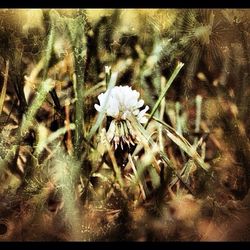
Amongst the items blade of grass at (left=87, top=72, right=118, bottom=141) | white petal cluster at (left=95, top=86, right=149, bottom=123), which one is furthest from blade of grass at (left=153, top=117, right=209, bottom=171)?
blade of grass at (left=87, top=72, right=118, bottom=141)

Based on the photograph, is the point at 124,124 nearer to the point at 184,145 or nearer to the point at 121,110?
the point at 121,110

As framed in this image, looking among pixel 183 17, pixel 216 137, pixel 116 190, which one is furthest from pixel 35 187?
pixel 183 17

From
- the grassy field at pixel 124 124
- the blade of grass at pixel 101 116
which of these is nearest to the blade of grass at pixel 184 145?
the grassy field at pixel 124 124

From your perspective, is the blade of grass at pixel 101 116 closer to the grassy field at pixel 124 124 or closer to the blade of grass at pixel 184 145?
the grassy field at pixel 124 124

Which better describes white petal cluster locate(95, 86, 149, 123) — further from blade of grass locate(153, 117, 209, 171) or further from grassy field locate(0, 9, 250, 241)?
blade of grass locate(153, 117, 209, 171)

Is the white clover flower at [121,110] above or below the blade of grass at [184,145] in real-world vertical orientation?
above

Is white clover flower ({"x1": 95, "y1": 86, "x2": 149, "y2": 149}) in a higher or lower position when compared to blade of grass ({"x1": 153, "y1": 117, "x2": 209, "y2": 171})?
higher

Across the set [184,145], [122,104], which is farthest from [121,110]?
[184,145]
